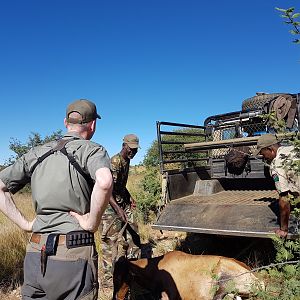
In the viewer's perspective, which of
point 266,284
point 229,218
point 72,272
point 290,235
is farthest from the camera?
point 229,218

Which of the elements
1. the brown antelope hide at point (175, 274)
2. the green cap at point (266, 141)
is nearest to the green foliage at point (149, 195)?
the brown antelope hide at point (175, 274)

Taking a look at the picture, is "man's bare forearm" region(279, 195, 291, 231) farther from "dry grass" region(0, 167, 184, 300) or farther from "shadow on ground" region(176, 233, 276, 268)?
"dry grass" region(0, 167, 184, 300)

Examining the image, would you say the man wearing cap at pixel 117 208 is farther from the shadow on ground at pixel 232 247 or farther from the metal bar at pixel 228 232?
the shadow on ground at pixel 232 247

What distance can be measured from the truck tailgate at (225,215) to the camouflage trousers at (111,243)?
1.63 feet

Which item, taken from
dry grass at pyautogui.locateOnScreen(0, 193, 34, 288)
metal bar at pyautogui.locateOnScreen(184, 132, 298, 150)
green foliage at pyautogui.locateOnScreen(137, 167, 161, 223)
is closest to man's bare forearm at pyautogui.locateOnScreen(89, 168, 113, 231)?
dry grass at pyautogui.locateOnScreen(0, 193, 34, 288)

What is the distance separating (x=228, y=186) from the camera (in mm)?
6219

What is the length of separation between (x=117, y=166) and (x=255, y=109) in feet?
8.85

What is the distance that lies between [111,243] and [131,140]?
138cm

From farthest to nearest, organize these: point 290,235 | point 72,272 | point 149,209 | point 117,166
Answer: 1. point 149,209
2. point 117,166
3. point 290,235
4. point 72,272

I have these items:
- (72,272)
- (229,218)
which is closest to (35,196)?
(72,272)

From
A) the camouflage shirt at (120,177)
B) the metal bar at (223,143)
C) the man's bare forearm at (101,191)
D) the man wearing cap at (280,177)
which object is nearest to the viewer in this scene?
the man's bare forearm at (101,191)

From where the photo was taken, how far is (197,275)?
3.71m

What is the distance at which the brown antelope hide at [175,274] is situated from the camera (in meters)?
3.63

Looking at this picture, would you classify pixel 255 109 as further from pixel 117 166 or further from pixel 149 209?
pixel 149 209
